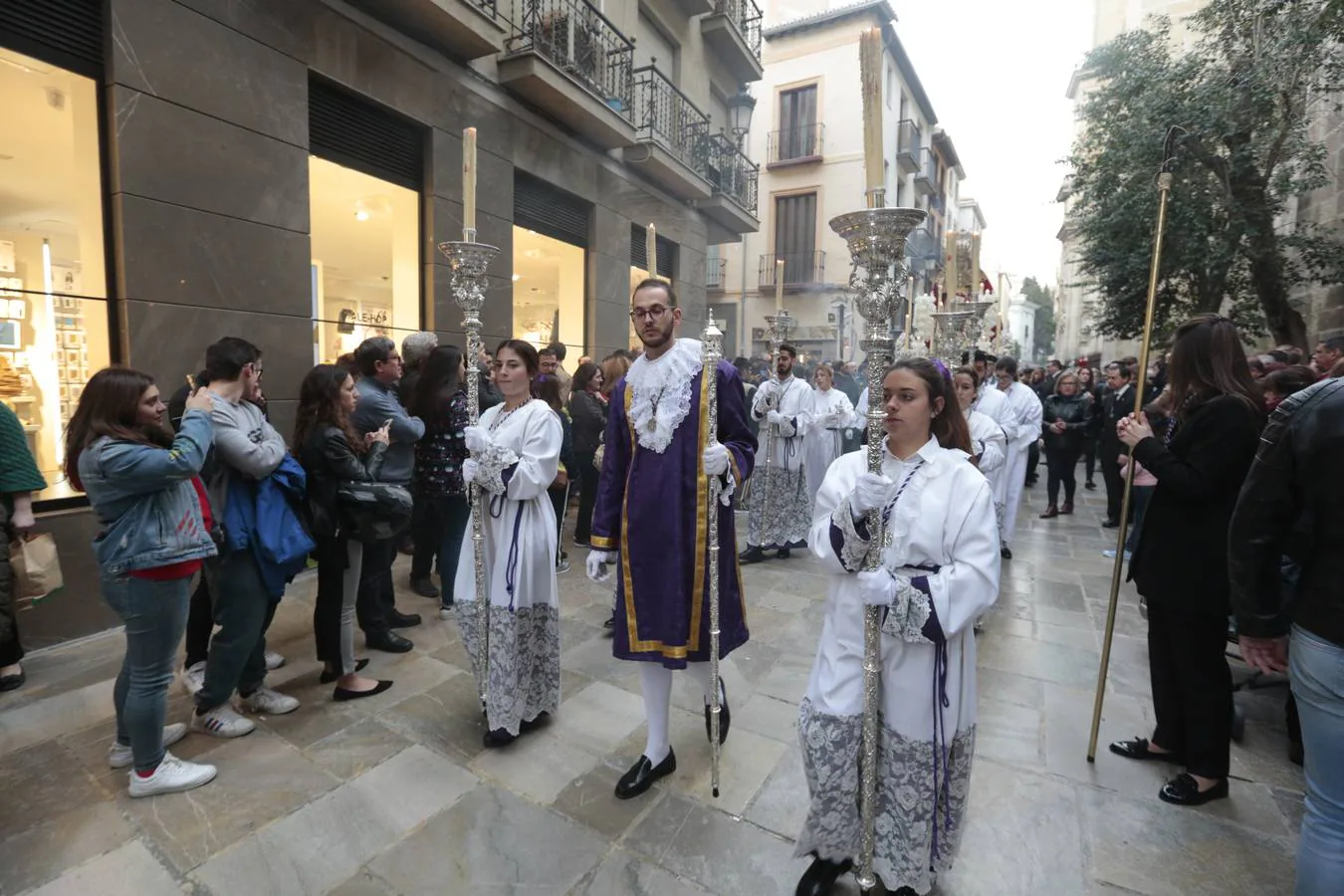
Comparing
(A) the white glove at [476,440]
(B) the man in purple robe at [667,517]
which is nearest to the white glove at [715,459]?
(B) the man in purple robe at [667,517]

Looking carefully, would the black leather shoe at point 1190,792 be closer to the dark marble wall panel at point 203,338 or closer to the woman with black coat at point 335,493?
the woman with black coat at point 335,493

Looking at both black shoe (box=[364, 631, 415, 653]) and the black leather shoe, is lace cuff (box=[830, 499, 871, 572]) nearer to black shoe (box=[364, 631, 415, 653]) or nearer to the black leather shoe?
the black leather shoe

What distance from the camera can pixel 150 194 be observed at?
15.3ft

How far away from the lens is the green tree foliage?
296 inches

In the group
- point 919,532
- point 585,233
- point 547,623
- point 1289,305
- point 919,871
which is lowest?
point 919,871

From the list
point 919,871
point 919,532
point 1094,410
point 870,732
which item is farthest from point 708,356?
point 1094,410

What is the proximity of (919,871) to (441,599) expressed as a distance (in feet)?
12.9

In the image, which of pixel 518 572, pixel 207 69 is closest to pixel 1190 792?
pixel 518 572

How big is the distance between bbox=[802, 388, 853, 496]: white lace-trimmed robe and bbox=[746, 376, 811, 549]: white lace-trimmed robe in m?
0.13

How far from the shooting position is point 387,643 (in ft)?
14.0

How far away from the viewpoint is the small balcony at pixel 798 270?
21.2 metres

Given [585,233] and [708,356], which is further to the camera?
[585,233]

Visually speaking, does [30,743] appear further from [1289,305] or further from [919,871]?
[1289,305]

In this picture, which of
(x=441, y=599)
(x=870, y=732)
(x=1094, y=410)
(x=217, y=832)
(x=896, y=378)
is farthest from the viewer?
(x=1094, y=410)
